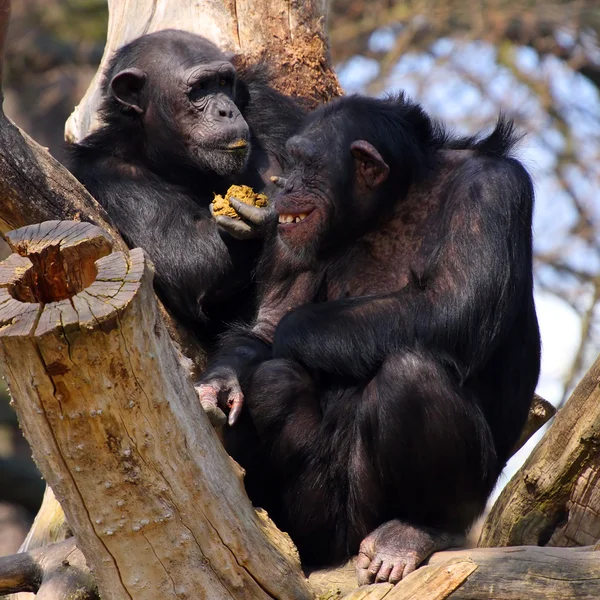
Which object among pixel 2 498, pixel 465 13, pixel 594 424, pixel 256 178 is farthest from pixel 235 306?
pixel 465 13

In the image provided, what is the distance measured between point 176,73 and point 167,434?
9.38ft

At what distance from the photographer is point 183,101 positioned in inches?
201

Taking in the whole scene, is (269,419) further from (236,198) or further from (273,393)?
(236,198)

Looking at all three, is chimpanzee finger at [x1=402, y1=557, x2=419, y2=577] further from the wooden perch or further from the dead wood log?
the dead wood log

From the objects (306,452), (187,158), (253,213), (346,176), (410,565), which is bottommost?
(410,565)

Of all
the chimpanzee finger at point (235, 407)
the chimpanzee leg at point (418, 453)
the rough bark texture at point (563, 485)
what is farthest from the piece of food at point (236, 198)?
the rough bark texture at point (563, 485)

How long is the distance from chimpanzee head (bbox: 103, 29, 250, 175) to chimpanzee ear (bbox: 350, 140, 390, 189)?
0.95 meters

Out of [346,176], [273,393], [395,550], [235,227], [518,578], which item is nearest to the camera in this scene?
[518,578]

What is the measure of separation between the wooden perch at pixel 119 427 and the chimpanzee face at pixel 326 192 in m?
1.32

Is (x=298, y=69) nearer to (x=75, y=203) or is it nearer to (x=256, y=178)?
(x=256, y=178)

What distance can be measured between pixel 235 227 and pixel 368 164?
0.79 m

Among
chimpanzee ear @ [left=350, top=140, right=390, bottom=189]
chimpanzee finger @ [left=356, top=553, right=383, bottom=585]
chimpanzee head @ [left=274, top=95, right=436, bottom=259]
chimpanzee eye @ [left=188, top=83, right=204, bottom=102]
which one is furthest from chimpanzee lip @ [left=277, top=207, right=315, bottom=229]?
chimpanzee finger @ [left=356, top=553, right=383, bottom=585]

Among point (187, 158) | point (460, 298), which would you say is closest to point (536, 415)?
point (460, 298)

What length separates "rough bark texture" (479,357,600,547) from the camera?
3.79 meters
